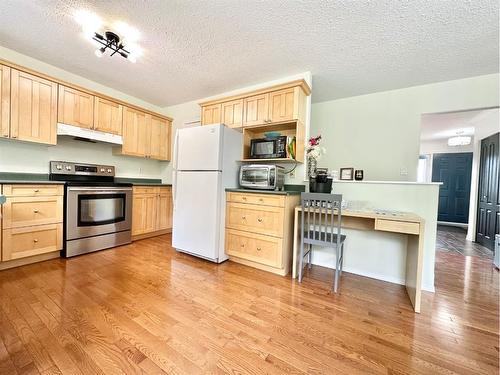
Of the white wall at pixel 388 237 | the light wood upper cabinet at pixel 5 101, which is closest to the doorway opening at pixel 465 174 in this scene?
the white wall at pixel 388 237

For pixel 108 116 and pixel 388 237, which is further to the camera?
pixel 108 116

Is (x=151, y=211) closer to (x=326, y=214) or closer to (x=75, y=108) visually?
(x=75, y=108)

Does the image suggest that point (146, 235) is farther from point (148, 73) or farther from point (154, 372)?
point (154, 372)

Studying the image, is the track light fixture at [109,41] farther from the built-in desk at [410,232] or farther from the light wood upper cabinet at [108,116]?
the built-in desk at [410,232]

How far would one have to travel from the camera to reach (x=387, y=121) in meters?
3.30

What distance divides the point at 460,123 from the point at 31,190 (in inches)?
299

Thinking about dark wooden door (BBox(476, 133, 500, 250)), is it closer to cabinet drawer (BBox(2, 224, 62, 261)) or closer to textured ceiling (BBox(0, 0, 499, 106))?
textured ceiling (BBox(0, 0, 499, 106))

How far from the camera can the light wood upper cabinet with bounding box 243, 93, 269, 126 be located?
9.25 ft

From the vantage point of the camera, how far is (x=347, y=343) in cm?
140

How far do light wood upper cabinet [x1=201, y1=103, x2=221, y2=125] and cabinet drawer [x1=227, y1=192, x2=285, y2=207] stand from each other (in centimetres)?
123

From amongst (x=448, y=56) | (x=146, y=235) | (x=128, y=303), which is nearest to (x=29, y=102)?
(x=146, y=235)

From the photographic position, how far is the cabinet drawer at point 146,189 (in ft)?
11.4

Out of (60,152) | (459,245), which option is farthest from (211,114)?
(459,245)

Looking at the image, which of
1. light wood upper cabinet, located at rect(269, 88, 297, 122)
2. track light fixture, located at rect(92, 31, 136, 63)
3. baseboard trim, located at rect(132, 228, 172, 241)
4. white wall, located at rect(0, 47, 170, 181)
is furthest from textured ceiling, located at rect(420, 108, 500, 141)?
white wall, located at rect(0, 47, 170, 181)
